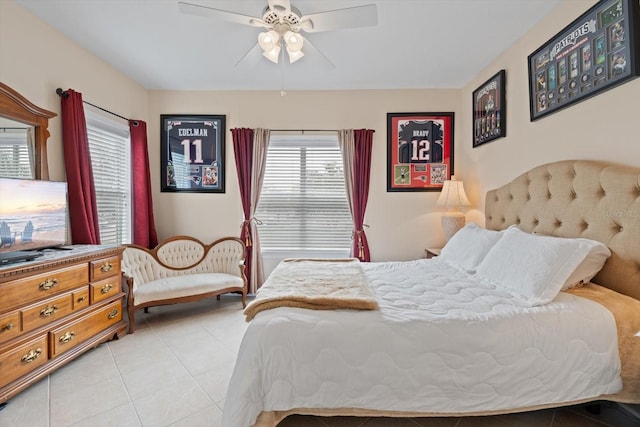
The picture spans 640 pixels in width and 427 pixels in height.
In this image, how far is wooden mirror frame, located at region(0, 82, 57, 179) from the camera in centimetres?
209

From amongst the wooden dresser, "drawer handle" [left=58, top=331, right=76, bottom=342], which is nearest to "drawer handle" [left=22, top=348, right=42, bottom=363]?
the wooden dresser

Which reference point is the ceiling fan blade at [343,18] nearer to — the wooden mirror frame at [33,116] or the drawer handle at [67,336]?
the wooden mirror frame at [33,116]

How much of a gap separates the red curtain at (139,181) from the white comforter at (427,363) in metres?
2.78

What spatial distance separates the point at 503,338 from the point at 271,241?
296 cm

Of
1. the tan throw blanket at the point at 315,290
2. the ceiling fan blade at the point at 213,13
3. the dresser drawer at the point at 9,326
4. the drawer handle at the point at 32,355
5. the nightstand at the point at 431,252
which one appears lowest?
the drawer handle at the point at 32,355

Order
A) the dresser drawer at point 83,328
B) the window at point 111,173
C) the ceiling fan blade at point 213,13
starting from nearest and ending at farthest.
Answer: the ceiling fan blade at point 213,13
the dresser drawer at point 83,328
the window at point 111,173

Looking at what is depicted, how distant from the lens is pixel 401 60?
116 inches

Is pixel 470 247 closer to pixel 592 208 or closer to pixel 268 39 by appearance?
pixel 592 208

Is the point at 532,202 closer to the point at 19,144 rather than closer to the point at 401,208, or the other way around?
the point at 401,208

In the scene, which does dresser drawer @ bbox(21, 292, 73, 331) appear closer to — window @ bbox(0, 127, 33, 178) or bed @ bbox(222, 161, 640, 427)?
window @ bbox(0, 127, 33, 178)

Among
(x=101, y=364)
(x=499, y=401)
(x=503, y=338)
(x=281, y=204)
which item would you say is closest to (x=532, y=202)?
(x=503, y=338)

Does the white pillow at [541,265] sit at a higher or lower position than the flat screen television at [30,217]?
lower

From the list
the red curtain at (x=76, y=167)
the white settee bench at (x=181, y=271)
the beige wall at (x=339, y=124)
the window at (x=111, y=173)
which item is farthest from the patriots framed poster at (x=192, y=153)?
the red curtain at (x=76, y=167)

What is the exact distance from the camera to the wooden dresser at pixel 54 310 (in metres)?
1.73
